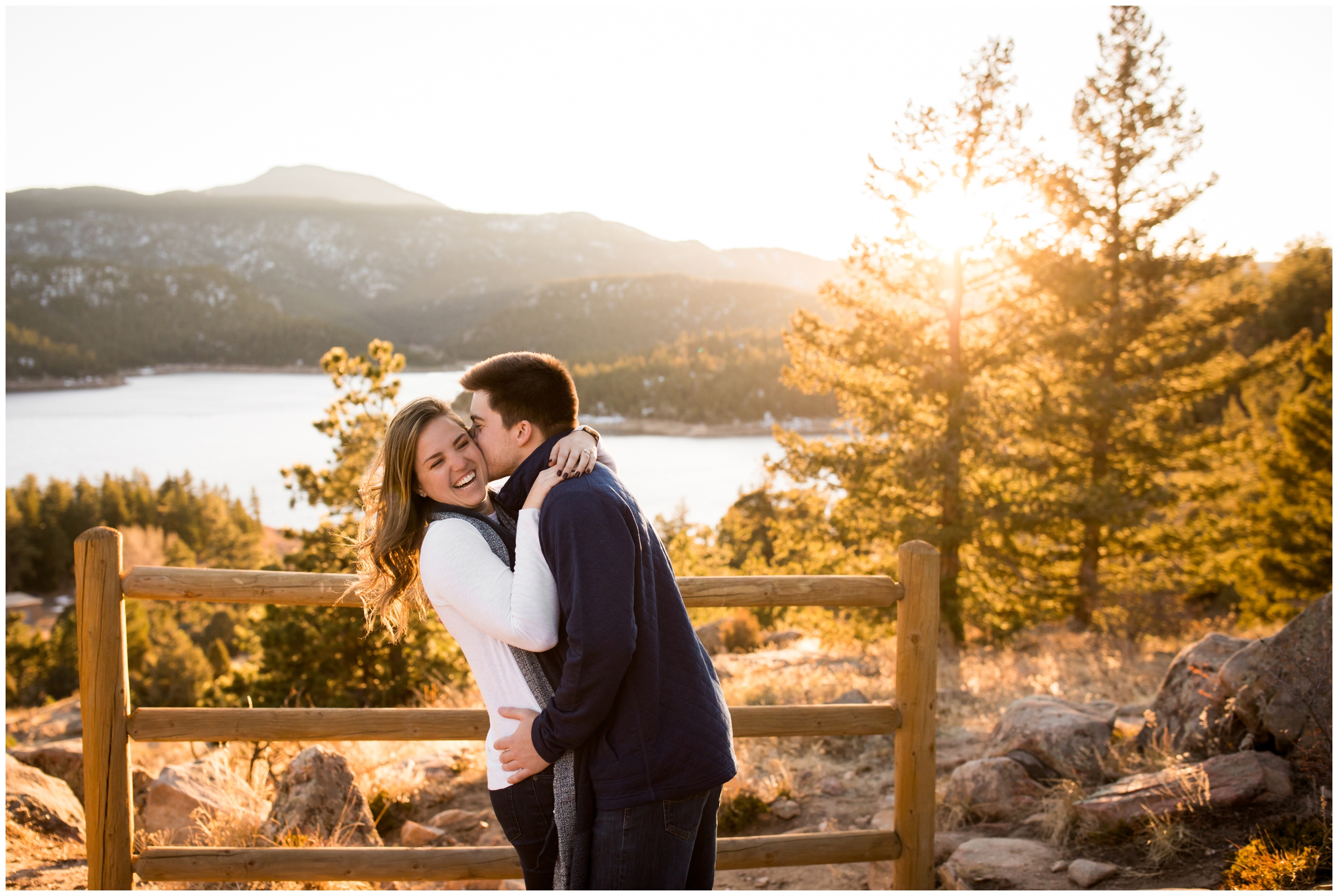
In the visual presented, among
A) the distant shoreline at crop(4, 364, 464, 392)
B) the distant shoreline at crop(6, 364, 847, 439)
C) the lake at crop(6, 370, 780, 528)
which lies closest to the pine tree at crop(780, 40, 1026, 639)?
the distant shoreline at crop(6, 364, 847, 439)

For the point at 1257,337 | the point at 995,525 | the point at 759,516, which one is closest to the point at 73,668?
the point at 759,516

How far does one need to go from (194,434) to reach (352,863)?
5526 inches

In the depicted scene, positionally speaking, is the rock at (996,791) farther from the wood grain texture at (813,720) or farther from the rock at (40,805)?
the rock at (40,805)

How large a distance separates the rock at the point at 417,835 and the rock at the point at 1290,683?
467 centimetres

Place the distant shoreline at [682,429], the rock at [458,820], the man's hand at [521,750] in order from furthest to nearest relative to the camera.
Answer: the distant shoreline at [682,429], the rock at [458,820], the man's hand at [521,750]

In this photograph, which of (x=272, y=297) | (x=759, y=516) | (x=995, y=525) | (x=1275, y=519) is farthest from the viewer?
(x=272, y=297)

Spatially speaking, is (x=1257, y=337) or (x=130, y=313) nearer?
(x=1257, y=337)

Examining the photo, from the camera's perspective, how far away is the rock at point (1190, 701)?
180 inches

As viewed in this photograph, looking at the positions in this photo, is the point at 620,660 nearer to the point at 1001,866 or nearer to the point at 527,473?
the point at 527,473

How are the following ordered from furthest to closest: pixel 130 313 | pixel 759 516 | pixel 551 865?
pixel 130 313
pixel 759 516
pixel 551 865

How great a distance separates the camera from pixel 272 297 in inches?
6353

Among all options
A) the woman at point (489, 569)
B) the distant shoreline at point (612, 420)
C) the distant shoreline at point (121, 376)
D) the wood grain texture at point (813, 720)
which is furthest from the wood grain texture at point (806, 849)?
the distant shoreline at point (121, 376)

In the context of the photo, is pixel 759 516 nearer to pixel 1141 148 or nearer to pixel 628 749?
pixel 1141 148

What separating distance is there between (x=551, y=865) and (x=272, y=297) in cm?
18068
